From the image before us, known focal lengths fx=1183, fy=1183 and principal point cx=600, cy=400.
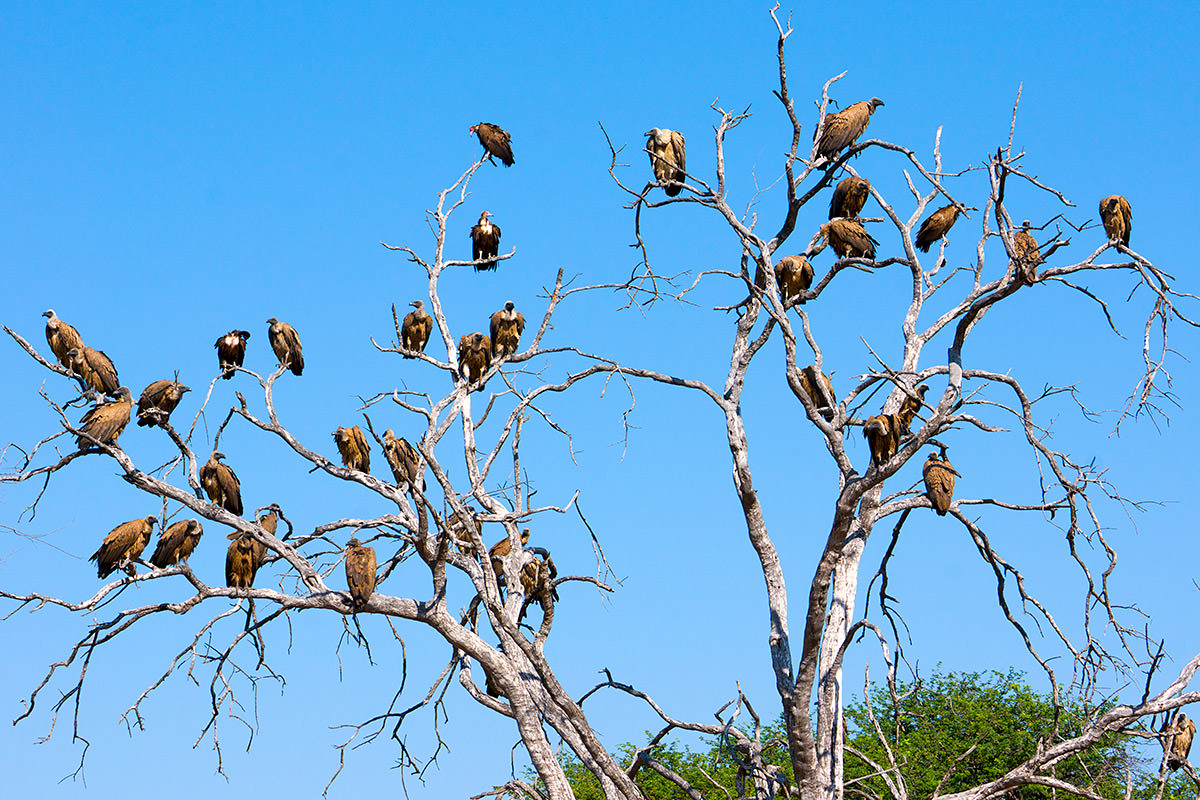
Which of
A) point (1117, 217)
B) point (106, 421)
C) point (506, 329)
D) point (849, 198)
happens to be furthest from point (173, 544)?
point (1117, 217)

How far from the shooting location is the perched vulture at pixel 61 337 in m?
10.6

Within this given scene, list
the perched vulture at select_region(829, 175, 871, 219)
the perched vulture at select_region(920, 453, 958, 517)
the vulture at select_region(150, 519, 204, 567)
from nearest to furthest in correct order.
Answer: the perched vulture at select_region(920, 453, 958, 517) → the vulture at select_region(150, 519, 204, 567) → the perched vulture at select_region(829, 175, 871, 219)

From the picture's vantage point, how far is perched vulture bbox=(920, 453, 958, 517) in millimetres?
8867

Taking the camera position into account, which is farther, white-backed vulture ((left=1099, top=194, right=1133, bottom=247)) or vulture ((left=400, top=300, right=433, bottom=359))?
vulture ((left=400, top=300, right=433, bottom=359))

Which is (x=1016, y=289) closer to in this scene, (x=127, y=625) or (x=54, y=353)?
(x=127, y=625)

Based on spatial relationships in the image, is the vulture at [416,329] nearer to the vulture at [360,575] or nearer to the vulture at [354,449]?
the vulture at [354,449]

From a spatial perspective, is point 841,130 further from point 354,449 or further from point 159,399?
point 159,399

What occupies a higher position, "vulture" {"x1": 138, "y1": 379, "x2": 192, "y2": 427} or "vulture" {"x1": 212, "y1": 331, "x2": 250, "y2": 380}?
"vulture" {"x1": 212, "y1": 331, "x2": 250, "y2": 380}

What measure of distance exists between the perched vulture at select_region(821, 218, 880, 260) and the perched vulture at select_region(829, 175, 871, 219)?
52cm

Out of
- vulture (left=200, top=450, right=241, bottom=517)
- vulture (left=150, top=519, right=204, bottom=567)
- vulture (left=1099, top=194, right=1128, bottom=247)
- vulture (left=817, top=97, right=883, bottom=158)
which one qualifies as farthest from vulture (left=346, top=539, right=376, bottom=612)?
vulture (left=1099, top=194, right=1128, bottom=247)

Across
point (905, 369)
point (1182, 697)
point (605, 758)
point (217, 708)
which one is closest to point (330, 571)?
point (217, 708)

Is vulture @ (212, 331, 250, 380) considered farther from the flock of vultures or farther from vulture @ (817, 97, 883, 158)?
vulture @ (817, 97, 883, 158)

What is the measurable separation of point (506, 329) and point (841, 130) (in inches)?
148

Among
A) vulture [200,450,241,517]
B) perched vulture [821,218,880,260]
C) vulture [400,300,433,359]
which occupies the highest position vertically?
vulture [400,300,433,359]
